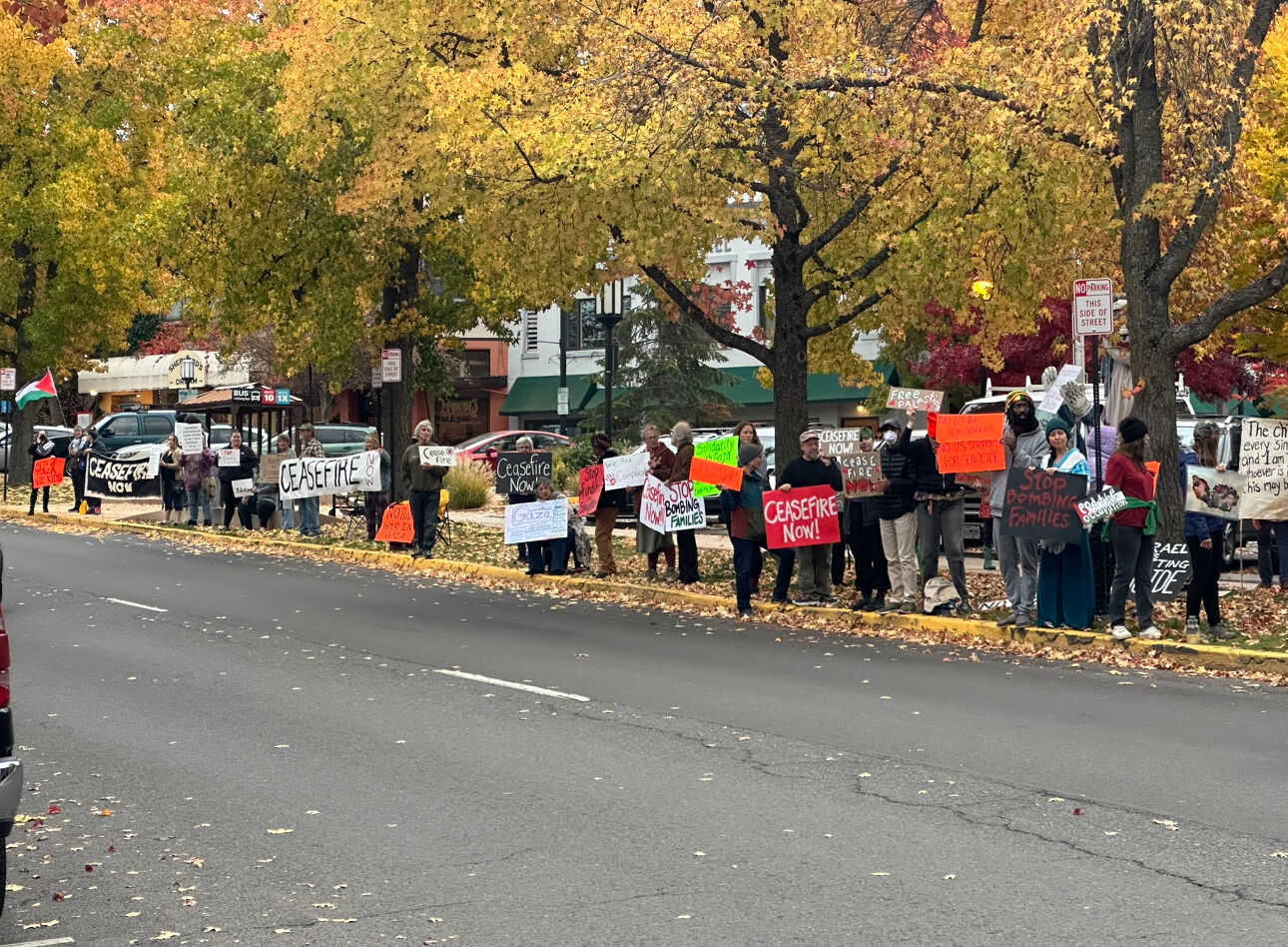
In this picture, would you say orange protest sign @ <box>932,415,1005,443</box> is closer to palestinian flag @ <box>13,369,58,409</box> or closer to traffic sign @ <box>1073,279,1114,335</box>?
traffic sign @ <box>1073,279,1114,335</box>

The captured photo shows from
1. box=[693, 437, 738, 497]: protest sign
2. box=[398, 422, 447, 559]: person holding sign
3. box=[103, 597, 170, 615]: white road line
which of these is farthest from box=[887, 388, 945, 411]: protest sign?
box=[103, 597, 170, 615]: white road line

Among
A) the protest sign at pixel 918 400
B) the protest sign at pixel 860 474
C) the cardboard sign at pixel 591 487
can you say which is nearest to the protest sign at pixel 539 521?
the cardboard sign at pixel 591 487

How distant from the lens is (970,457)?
16484mm

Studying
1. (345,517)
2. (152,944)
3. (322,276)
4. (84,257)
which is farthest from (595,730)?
(84,257)

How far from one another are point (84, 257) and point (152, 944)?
3865 cm

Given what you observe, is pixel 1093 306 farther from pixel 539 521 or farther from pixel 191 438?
pixel 191 438

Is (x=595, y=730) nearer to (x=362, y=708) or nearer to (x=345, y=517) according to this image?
(x=362, y=708)

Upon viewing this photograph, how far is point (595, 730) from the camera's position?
10.6m

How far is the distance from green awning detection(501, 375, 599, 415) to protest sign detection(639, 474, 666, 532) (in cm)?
3512

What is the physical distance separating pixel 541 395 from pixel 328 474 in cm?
3120

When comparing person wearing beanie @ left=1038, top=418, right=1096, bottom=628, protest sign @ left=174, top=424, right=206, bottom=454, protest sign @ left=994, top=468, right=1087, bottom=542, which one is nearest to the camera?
protest sign @ left=994, top=468, right=1087, bottom=542

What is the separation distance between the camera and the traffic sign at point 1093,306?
15.5m

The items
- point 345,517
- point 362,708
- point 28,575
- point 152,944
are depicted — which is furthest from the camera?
point 345,517

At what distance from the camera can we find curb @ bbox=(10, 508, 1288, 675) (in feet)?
44.8
